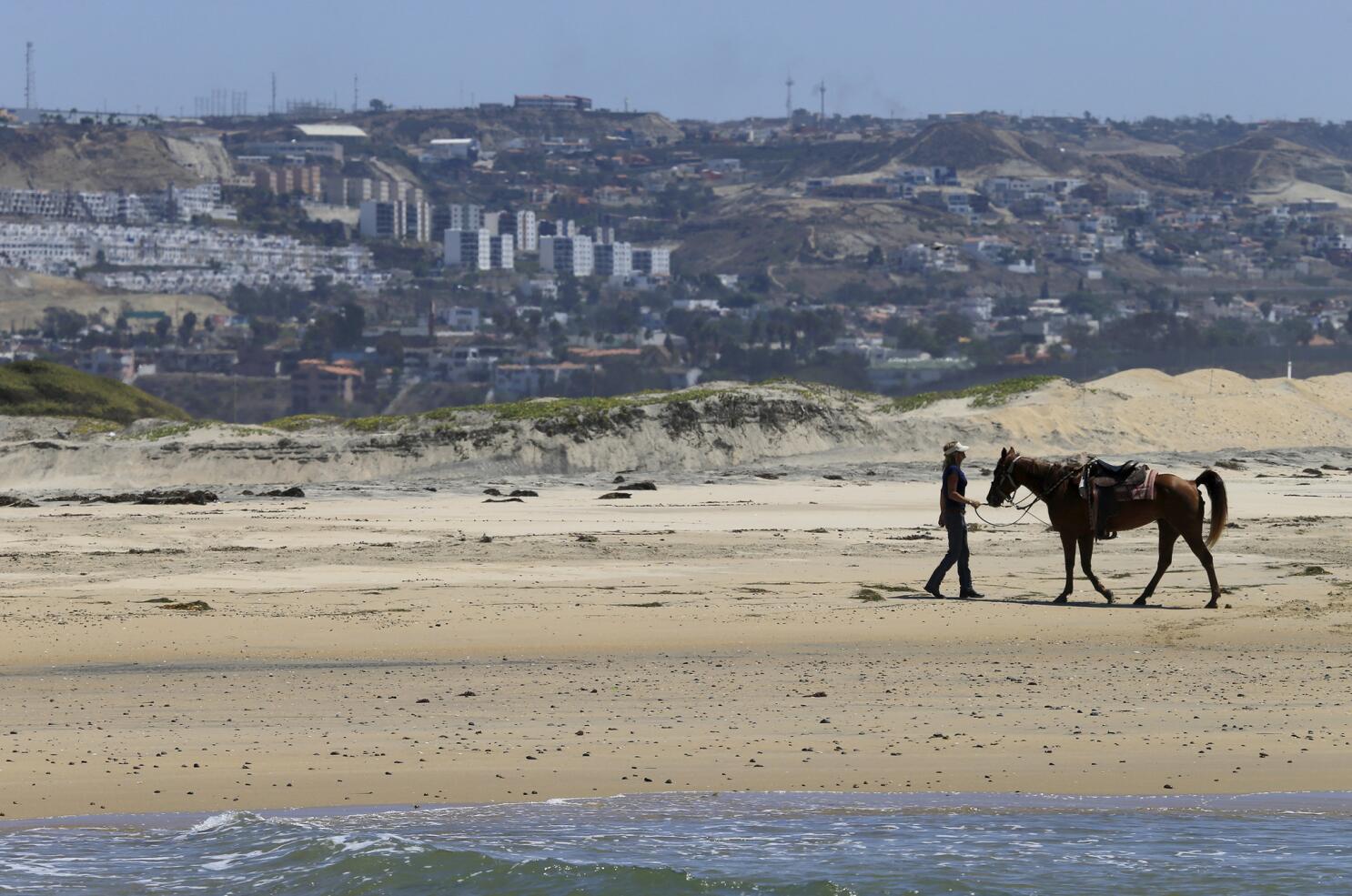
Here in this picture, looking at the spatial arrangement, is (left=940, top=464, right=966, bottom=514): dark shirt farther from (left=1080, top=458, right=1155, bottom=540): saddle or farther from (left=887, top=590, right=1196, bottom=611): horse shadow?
(left=1080, top=458, right=1155, bottom=540): saddle

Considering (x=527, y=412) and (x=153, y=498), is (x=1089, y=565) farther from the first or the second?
(x=527, y=412)

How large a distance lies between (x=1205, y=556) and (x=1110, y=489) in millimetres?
790

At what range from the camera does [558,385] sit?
381 feet

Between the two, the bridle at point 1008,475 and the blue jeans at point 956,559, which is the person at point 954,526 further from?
the bridle at point 1008,475

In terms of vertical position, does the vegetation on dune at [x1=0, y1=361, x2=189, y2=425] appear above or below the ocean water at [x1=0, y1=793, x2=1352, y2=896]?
above

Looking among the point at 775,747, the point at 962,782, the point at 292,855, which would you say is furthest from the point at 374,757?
the point at 962,782

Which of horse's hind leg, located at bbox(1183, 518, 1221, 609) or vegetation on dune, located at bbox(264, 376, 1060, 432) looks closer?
horse's hind leg, located at bbox(1183, 518, 1221, 609)

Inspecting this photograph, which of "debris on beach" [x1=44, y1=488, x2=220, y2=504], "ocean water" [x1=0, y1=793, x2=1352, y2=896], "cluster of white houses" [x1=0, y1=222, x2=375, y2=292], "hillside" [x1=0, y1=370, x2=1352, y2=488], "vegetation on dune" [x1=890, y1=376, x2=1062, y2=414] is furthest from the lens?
"cluster of white houses" [x1=0, y1=222, x2=375, y2=292]

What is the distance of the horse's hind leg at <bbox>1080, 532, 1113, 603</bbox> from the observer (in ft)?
43.4

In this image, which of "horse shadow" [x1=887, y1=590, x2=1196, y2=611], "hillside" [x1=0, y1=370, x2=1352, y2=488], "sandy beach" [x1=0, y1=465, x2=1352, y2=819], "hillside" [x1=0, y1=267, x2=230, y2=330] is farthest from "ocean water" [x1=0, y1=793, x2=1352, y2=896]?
"hillside" [x1=0, y1=267, x2=230, y2=330]

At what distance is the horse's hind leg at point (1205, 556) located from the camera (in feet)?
42.7

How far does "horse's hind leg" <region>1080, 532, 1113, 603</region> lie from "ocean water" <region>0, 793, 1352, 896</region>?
4.83 metres

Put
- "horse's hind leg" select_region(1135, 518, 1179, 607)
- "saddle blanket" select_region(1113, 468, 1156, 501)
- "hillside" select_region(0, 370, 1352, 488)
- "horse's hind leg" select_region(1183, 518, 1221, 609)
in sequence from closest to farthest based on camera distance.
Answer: "horse's hind leg" select_region(1183, 518, 1221, 609)
"horse's hind leg" select_region(1135, 518, 1179, 607)
"saddle blanket" select_region(1113, 468, 1156, 501)
"hillside" select_region(0, 370, 1352, 488)

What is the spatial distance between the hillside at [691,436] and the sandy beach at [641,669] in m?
9.46
